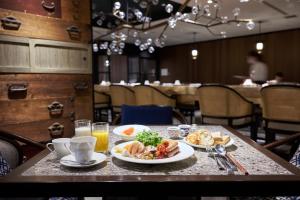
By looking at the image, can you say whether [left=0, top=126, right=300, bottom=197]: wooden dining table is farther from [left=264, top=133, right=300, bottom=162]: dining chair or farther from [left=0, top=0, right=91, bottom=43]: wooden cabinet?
[left=0, top=0, right=91, bottom=43]: wooden cabinet

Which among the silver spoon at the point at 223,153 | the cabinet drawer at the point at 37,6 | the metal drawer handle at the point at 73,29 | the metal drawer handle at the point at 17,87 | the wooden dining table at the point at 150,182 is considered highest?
the cabinet drawer at the point at 37,6

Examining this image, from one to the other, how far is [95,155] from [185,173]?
37 centimetres

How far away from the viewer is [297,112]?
2551mm

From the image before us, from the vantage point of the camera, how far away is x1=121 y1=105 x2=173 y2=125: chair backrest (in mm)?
1944

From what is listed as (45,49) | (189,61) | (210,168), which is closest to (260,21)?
(189,61)

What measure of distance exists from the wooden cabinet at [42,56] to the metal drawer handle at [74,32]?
7 centimetres

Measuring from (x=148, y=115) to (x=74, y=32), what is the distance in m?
1.05

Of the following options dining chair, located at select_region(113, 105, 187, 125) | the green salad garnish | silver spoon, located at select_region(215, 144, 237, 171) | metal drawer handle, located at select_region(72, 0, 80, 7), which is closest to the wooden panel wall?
dining chair, located at select_region(113, 105, 187, 125)

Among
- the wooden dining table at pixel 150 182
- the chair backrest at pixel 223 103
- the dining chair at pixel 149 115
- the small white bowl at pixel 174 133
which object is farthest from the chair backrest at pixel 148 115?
A: the chair backrest at pixel 223 103

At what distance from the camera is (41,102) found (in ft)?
Result: 6.88

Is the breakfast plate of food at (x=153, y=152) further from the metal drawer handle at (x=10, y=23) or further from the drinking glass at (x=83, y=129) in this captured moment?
the metal drawer handle at (x=10, y=23)

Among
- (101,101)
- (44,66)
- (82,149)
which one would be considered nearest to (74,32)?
(44,66)

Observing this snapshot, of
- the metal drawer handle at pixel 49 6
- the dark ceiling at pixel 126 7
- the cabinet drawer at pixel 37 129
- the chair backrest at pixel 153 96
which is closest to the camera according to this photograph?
the cabinet drawer at pixel 37 129

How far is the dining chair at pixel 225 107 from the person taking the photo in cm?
297
